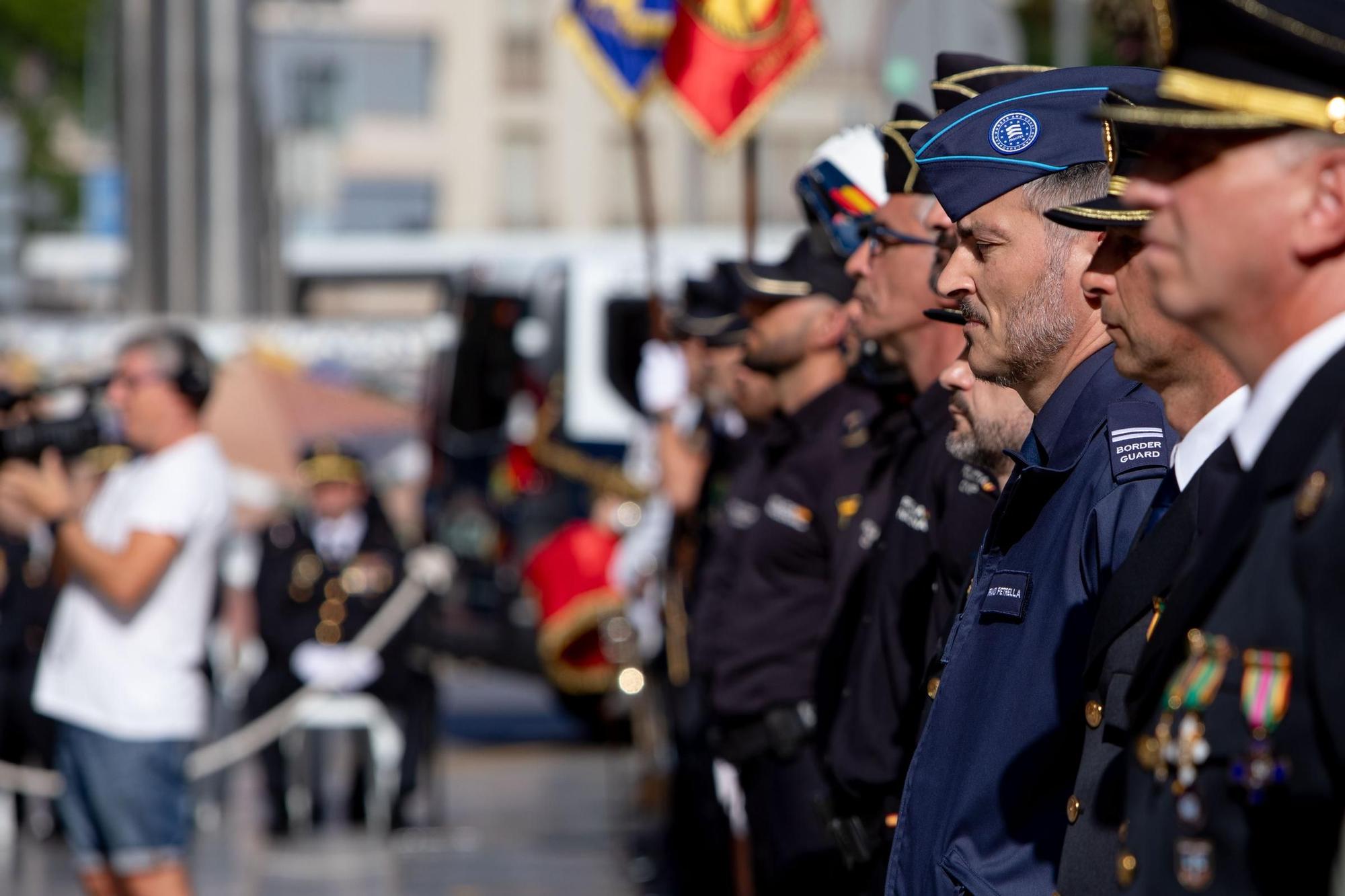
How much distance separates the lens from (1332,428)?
196 centimetres

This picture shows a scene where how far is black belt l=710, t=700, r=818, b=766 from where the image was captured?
18.1 feet

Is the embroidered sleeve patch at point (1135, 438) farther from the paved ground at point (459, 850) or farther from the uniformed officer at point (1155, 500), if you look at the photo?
the paved ground at point (459, 850)

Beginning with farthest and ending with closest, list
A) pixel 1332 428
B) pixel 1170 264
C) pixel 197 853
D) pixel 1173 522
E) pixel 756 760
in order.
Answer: pixel 197 853 < pixel 756 760 < pixel 1173 522 < pixel 1170 264 < pixel 1332 428

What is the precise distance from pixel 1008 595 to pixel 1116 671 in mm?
411

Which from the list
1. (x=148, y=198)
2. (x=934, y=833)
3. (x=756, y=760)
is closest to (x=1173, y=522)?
(x=934, y=833)

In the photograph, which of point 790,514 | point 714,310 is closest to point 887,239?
point 790,514

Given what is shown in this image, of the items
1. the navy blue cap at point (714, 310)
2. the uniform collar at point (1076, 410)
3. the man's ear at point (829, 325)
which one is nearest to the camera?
the uniform collar at point (1076, 410)

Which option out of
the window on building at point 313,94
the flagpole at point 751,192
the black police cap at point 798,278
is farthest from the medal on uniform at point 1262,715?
the window on building at point 313,94

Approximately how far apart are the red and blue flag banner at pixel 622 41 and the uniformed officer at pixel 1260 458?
7356 mm

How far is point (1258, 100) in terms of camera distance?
201 centimetres

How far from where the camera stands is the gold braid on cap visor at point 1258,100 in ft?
6.48

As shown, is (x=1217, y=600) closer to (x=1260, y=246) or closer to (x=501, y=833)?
(x=1260, y=246)

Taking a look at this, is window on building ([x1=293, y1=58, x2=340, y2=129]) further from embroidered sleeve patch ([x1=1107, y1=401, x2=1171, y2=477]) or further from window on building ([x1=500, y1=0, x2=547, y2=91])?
embroidered sleeve patch ([x1=1107, y1=401, x2=1171, y2=477])

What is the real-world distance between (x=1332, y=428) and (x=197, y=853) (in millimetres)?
9057
